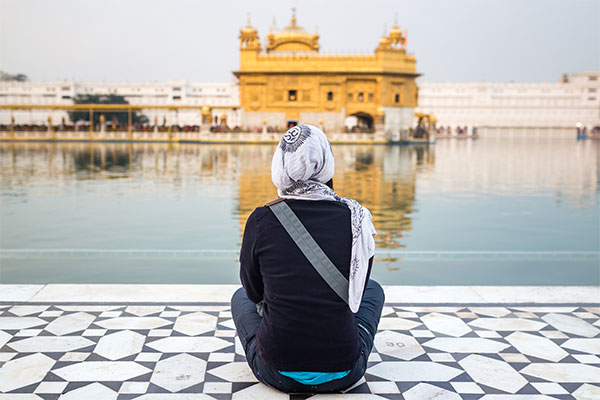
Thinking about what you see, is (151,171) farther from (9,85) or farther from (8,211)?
(9,85)

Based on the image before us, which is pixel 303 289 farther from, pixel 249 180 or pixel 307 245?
pixel 249 180

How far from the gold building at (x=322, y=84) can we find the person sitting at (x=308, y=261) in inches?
1486

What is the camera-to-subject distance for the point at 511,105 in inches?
3211

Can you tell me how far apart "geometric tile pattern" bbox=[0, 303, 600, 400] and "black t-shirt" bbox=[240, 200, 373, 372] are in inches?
10.2

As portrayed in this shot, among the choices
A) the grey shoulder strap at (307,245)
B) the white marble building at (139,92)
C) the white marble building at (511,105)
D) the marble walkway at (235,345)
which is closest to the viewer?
the grey shoulder strap at (307,245)

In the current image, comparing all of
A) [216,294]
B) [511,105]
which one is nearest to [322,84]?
[216,294]

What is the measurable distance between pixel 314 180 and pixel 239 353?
43.2 inches

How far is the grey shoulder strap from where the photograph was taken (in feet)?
7.25

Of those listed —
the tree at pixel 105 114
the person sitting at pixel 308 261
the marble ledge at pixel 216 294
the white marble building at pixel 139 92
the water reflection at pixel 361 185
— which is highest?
the white marble building at pixel 139 92

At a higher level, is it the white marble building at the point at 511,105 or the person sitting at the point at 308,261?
the white marble building at the point at 511,105

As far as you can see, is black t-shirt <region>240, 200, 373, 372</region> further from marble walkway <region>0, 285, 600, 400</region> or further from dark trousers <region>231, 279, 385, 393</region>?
marble walkway <region>0, 285, 600, 400</region>

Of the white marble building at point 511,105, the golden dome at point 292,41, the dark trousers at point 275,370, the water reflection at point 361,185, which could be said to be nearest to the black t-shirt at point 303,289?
the dark trousers at point 275,370

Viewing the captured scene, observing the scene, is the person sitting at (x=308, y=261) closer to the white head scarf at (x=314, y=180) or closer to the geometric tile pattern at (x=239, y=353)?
the white head scarf at (x=314, y=180)

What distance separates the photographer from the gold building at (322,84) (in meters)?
40.3
